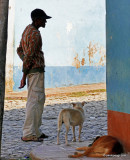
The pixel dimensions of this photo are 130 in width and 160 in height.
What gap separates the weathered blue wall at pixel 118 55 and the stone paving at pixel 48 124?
1.45 metres

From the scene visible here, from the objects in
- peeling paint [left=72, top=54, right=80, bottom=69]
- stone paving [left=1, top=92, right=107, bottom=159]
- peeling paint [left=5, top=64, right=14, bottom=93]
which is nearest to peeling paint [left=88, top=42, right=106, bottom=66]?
peeling paint [left=72, top=54, right=80, bottom=69]

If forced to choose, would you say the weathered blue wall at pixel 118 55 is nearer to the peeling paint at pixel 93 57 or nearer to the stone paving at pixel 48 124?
the stone paving at pixel 48 124

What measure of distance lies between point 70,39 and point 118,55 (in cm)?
1229

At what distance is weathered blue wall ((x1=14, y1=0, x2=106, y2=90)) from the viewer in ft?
53.9

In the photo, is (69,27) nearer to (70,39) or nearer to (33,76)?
(70,39)

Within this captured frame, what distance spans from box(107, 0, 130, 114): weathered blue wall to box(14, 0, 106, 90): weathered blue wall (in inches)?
451

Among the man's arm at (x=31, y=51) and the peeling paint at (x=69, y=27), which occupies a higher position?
the peeling paint at (x=69, y=27)

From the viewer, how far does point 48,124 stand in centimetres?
893

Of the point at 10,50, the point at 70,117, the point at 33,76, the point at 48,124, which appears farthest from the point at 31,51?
the point at 10,50

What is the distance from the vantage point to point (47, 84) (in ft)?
55.2

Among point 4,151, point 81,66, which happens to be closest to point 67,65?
point 81,66

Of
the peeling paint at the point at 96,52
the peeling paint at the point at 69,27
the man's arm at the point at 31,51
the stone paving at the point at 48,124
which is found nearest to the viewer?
the stone paving at the point at 48,124

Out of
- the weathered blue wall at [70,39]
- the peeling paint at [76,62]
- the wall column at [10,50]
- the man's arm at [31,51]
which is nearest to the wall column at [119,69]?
the man's arm at [31,51]

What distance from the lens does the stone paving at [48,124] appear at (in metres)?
6.22
